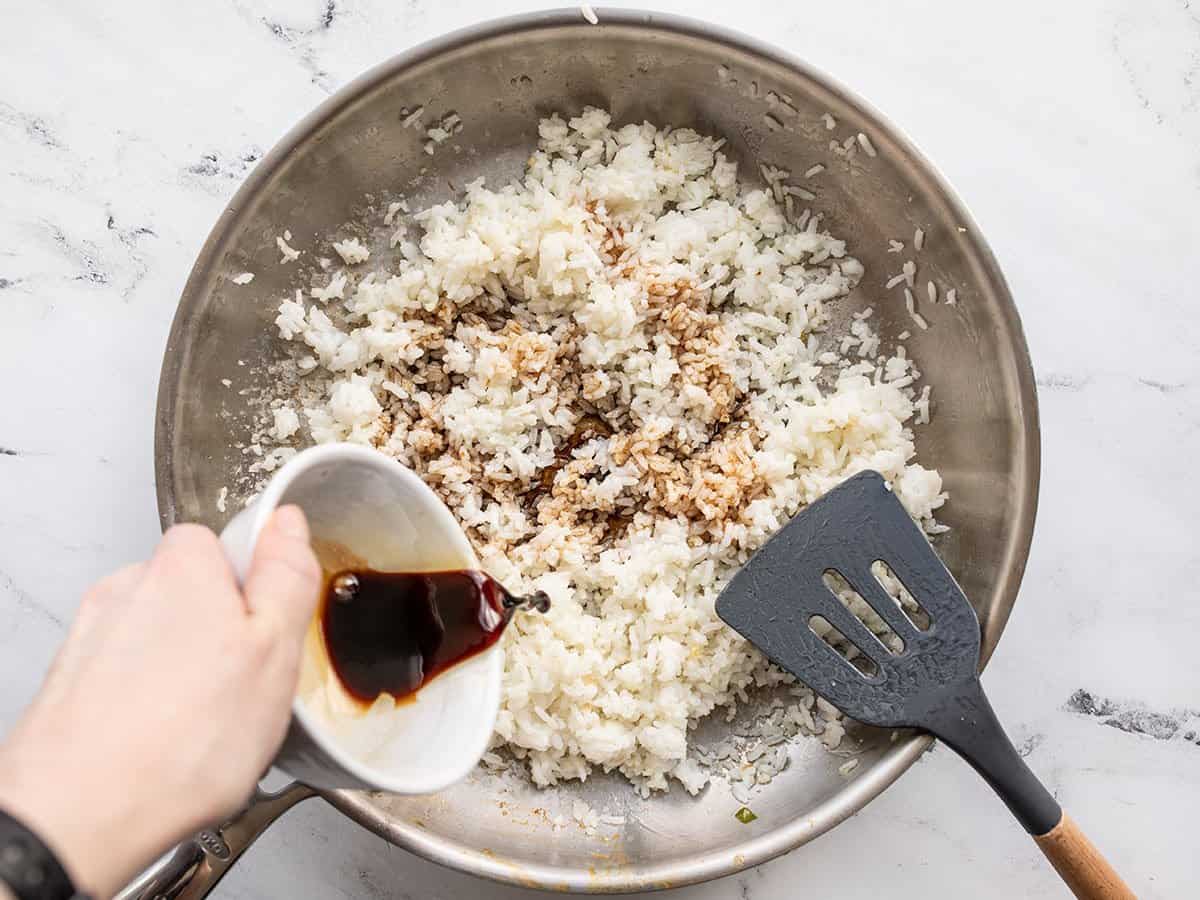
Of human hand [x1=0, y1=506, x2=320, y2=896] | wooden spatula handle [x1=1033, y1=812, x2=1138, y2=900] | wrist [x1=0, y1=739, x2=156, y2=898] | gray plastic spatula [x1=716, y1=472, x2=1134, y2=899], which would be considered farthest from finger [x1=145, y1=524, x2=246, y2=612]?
wooden spatula handle [x1=1033, y1=812, x2=1138, y2=900]

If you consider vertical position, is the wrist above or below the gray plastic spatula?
above

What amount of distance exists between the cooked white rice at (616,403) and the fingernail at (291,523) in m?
0.76

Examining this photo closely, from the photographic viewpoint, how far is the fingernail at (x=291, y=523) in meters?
1.16

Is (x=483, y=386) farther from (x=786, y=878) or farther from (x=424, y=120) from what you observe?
(x=786, y=878)

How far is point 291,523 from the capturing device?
1.17 meters

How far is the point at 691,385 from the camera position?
1.97 m

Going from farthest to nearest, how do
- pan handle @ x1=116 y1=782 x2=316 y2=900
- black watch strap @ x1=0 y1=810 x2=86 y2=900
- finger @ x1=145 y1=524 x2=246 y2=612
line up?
1. pan handle @ x1=116 y1=782 x2=316 y2=900
2. finger @ x1=145 y1=524 x2=246 y2=612
3. black watch strap @ x1=0 y1=810 x2=86 y2=900

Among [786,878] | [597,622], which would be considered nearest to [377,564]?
→ [597,622]

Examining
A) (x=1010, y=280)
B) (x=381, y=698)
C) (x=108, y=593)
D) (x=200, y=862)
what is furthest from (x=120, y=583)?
(x=1010, y=280)

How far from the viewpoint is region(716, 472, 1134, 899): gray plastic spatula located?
1.76 m

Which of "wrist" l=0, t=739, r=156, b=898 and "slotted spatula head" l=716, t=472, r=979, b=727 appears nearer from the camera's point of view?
"wrist" l=0, t=739, r=156, b=898

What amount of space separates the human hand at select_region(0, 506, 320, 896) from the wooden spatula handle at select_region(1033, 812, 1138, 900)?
1239mm

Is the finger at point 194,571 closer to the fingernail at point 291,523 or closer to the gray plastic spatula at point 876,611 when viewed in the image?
the fingernail at point 291,523

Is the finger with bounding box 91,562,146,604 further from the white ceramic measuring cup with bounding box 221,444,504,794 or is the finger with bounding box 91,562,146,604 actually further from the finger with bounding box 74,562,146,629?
the white ceramic measuring cup with bounding box 221,444,504,794
